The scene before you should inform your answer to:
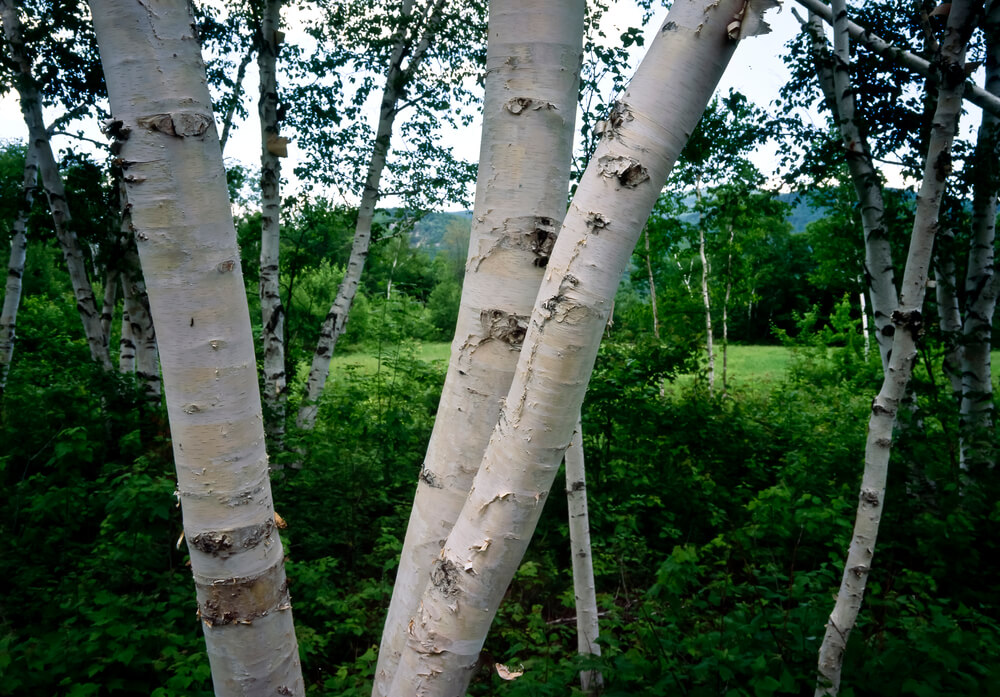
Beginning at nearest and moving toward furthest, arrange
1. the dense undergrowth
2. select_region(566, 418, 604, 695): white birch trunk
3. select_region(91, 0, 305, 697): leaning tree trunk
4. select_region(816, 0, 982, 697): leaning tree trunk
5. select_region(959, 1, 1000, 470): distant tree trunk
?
select_region(91, 0, 305, 697): leaning tree trunk < select_region(816, 0, 982, 697): leaning tree trunk < the dense undergrowth < select_region(566, 418, 604, 695): white birch trunk < select_region(959, 1, 1000, 470): distant tree trunk

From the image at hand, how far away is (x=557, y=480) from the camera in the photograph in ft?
20.5

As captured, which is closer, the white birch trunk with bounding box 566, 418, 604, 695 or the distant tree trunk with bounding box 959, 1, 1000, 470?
the white birch trunk with bounding box 566, 418, 604, 695

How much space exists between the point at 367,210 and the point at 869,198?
5830mm

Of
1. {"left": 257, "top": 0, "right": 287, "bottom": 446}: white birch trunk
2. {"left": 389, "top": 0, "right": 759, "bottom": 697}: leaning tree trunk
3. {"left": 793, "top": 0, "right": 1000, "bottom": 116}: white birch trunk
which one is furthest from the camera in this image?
{"left": 257, "top": 0, "right": 287, "bottom": 446}: white birch trunk

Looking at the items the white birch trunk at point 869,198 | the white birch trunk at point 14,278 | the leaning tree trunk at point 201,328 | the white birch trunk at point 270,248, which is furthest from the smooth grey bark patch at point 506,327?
the white birch trunk at point 14,278

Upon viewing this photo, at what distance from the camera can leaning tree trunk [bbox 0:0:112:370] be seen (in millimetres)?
6449

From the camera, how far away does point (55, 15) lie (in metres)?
6.59

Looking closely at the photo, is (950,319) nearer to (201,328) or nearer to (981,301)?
(981,301)

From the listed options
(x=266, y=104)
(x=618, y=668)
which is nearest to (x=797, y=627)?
(x=618, y=668)

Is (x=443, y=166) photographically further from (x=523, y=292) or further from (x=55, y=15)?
(x=523, y=292)

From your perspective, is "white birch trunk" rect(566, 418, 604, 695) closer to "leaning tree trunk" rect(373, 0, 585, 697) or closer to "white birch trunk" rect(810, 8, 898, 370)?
"leaning tree trunk" rect(373, 0, 585, 697)

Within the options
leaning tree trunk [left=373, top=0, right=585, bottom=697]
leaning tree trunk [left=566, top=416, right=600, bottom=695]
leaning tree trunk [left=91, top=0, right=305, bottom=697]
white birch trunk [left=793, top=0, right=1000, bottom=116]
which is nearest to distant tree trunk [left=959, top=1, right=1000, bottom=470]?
white birch trunk [left=793, top=0, right=1000, bottom=116]

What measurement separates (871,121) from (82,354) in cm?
1292

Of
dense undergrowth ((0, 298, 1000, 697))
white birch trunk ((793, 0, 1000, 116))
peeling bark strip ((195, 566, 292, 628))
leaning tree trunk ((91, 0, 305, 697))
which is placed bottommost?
dense undergrowth ((0, 298, 1000, 697))
